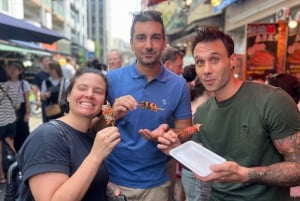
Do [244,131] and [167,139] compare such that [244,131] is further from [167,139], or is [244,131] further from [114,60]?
[114,60]

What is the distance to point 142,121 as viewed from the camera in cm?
253

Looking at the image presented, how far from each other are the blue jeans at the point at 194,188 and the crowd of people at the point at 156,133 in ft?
0.07

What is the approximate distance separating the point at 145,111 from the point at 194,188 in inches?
45.1

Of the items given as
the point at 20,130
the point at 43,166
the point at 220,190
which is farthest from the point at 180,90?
the point at 20,130

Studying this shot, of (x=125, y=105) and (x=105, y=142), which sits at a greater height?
(x=125, y=105)

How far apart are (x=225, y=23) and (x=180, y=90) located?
11557mm

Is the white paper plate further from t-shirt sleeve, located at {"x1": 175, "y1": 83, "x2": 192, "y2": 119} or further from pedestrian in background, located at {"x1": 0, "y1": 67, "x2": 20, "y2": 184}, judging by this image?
pedestrian in background, located at {"x1": 0, "y1": 67, "x2": 20, "y2": 184}

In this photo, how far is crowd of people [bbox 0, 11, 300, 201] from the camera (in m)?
1.81

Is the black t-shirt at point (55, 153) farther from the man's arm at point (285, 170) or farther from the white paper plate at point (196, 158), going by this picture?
the man's arm at point (285, 170)

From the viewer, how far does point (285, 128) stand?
1.91m

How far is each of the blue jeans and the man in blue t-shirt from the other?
1.27 ft

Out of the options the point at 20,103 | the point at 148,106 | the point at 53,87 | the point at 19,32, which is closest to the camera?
the point at 148,106

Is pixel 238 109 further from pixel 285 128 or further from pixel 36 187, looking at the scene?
pixel 36 187

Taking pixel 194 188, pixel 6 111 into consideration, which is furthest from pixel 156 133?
pixel 6 111
